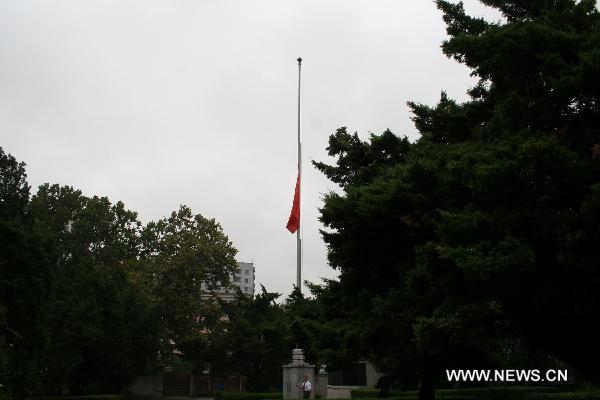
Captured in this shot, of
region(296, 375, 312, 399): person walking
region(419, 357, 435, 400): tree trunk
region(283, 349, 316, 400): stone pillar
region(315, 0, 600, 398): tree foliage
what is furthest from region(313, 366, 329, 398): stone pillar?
region(315, 0, 600, 398): tree foliage

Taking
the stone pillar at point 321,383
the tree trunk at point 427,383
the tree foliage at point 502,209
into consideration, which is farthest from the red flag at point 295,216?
the tree foliage at point 502,209

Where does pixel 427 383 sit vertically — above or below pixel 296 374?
below

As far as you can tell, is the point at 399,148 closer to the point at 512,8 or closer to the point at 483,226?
the point at 512,8

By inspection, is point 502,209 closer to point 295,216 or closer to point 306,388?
point 306,388

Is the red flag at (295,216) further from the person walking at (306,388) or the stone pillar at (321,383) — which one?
the stone pillar at (321,383)

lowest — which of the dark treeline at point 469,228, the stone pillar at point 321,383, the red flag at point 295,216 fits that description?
the stone pillar at point 321,383

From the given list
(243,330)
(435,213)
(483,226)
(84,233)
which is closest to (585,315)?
(483,226)

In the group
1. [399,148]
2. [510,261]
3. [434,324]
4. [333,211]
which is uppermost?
[399,148]

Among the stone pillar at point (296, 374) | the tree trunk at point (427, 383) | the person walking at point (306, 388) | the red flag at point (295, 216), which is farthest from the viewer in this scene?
the red flag at point (295, 216)

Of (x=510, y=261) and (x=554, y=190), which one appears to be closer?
(x=510, y=261)

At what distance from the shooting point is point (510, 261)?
10.4 meters

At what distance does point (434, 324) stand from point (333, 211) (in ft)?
14.6

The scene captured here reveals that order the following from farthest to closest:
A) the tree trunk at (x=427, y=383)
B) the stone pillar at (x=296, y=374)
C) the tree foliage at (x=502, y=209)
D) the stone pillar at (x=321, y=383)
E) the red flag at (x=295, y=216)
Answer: the stone pillar at (x=321, y=383), the red flag at (x=295, y=216), the stone pillar at (x=296, y=374), the tree trunk at (x=427, y=383), the tree foliage at (x=502, y=209)

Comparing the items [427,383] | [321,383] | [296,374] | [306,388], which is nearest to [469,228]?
[427,383]
